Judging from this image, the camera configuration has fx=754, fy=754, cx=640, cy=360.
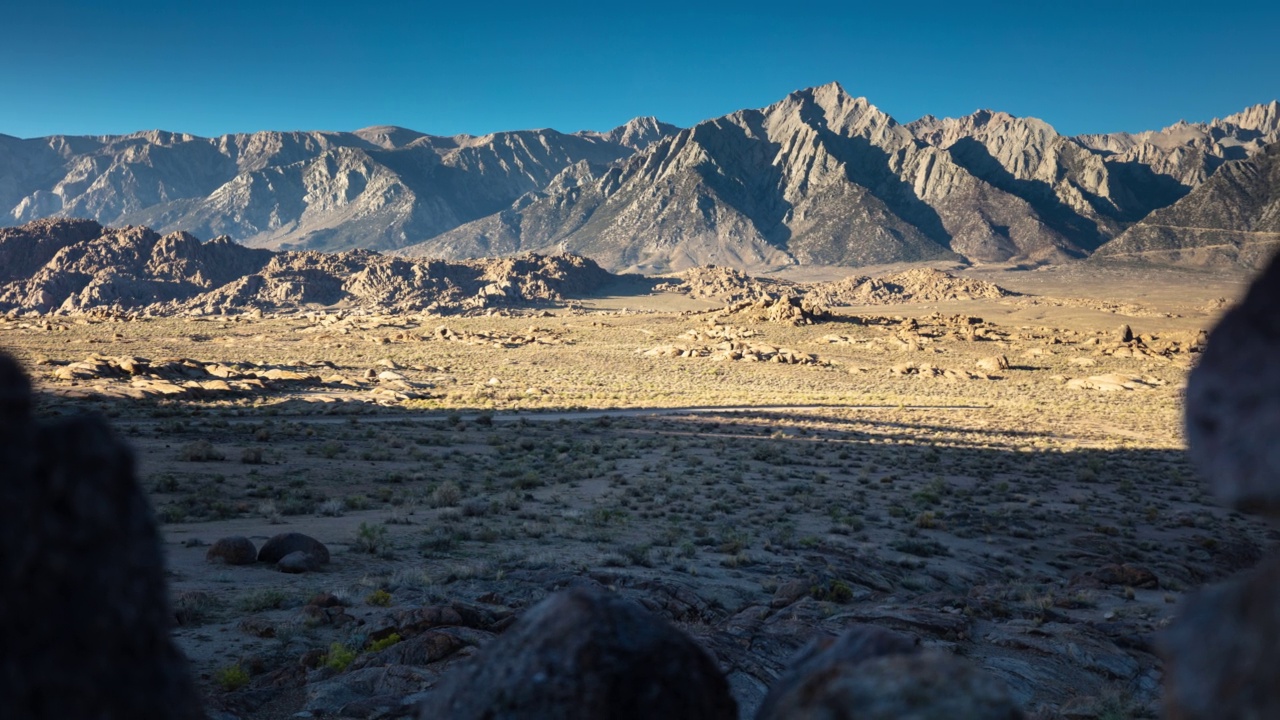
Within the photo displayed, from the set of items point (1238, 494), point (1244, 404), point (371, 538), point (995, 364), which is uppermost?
point (1244, 404)

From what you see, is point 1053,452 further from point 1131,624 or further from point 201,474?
point 201,474

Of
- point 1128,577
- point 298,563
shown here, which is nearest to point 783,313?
point 1128,577

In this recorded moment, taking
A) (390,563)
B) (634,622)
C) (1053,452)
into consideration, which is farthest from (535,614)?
(1053,452)

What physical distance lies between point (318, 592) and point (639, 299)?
152 m

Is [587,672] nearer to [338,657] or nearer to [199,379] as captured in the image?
[338,657]

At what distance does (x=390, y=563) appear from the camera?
13531 mm

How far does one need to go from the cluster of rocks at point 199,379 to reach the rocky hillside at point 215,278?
7688 centimetres

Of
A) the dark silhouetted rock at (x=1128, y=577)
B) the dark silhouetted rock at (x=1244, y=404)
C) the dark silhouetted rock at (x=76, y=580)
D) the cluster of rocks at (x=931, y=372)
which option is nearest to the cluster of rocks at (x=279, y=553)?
the dark silhouetted rock at (x=76, y=580)

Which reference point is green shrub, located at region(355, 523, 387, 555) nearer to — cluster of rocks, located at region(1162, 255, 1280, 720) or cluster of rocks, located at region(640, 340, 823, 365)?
cluster of rocks, located at region(1162, 255, 1280, 720)

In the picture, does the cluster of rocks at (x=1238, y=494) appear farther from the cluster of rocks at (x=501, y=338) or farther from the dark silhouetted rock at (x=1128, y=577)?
the cluster of rocks at (x=501, y=338)

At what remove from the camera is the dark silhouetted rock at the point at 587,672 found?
320cm

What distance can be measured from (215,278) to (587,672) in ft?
543

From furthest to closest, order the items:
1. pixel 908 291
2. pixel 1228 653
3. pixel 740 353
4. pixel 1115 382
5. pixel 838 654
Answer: pixel 908 291, pixel 740 353, pixel 1115 382, pixel 838 654, pixel 1228 653

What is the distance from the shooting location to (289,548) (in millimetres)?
13078
